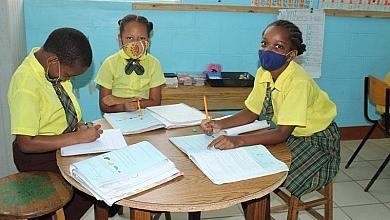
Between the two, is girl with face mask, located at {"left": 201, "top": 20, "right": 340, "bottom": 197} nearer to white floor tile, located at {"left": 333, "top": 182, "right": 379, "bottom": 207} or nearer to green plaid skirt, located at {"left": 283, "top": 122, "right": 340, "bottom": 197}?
green plaid skirt, located at {"left": 283, "top": 122, "right": 340, "bottom": 197}

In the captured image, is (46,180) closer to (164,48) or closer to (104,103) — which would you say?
(104,103)

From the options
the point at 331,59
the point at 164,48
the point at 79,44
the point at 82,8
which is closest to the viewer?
the point at 79,44

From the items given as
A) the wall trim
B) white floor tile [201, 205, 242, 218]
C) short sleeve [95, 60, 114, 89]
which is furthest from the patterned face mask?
the wall trim

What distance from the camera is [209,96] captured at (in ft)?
10.6

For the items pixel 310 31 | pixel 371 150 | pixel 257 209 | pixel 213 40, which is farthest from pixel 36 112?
pixel 371 150

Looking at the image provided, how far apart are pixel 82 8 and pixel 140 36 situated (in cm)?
106

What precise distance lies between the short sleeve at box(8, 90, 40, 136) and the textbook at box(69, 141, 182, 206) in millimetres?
324

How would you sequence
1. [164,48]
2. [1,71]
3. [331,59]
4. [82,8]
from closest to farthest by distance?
[1,71] → [82,8] → [164,48] → [331,59]

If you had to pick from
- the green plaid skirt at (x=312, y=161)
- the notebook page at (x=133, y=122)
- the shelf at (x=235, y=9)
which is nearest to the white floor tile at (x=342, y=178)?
the green plaid skirt at (x=312, y=161)

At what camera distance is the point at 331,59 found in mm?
3850

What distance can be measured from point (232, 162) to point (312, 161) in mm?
641

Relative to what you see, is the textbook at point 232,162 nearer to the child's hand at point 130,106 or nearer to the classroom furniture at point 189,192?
the classroom furniture at point 189,192

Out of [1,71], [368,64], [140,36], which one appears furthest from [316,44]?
[1,71]

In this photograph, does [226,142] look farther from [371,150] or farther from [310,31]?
[371,150]
